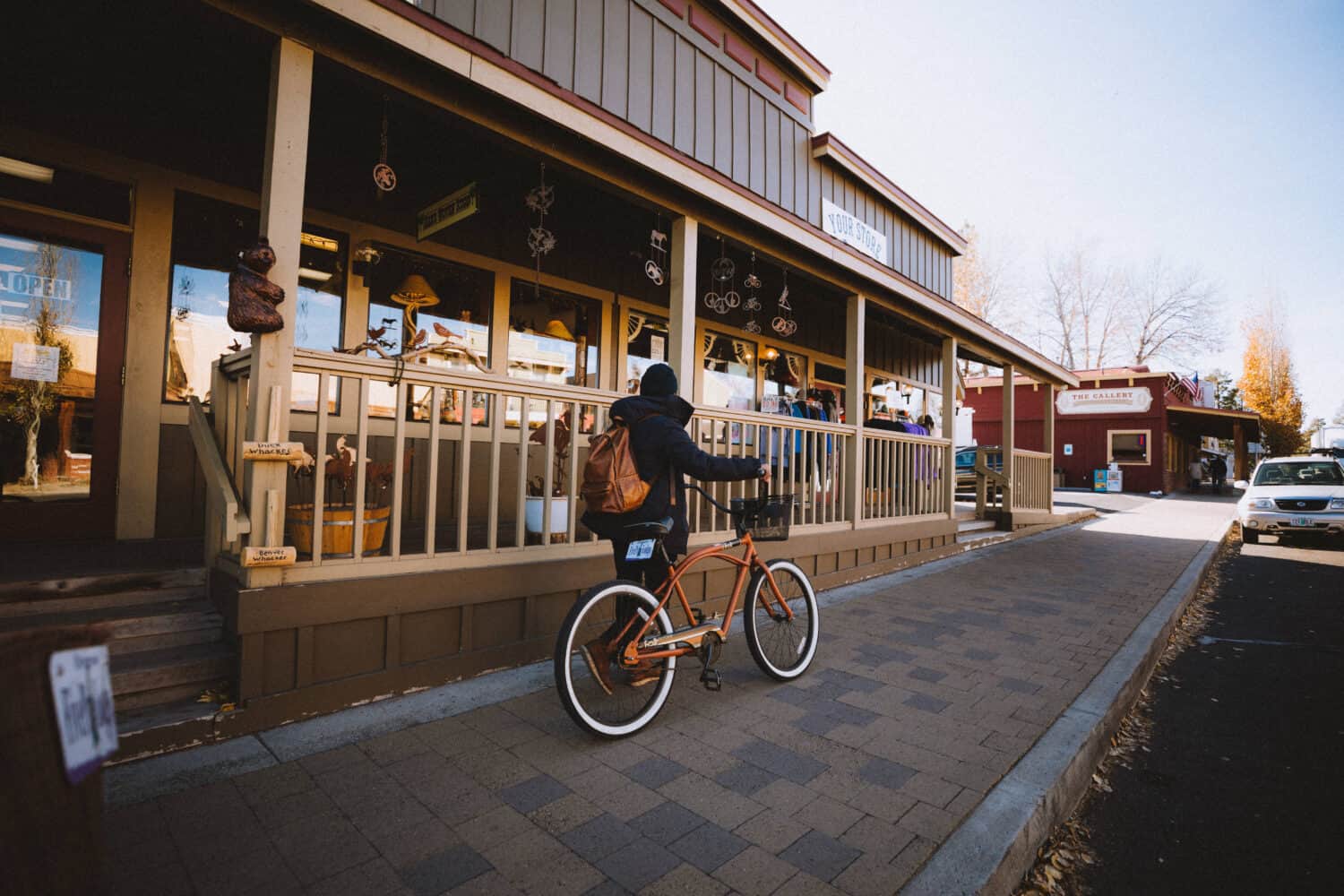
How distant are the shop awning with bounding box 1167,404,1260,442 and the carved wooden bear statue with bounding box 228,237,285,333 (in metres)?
29.2

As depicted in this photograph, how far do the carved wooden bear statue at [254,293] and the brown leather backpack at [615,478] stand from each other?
1678 mm

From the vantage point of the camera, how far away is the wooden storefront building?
124 inches

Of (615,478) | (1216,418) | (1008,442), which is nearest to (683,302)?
(615,478)

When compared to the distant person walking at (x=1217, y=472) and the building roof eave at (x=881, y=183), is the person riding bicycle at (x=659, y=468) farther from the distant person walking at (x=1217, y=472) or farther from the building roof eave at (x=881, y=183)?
the distant person walking at (x=1217, y=472)

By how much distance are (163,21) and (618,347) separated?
15.1ft

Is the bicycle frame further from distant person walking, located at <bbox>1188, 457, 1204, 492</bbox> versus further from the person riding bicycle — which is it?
distant person walking, located at <bbox>1188, 457, 1204, 492</bbox>

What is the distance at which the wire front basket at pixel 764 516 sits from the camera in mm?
3551

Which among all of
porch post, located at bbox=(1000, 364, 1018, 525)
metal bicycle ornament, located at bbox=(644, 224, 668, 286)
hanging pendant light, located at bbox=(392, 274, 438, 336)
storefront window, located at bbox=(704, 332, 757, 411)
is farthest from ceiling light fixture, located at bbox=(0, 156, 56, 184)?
porch post, located at bbox=(1000, 364, 1018, 525)

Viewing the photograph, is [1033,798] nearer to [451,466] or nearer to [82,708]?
[82,708]

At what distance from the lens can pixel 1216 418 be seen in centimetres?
2589

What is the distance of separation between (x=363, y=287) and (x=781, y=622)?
14.3 feet

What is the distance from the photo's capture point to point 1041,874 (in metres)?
2.36

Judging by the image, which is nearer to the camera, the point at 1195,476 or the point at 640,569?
the point at 640,569

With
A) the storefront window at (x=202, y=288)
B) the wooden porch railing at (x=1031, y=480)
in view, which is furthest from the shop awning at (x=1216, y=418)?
the storefront window at (x=202, y=288)
